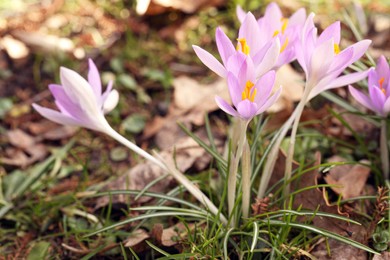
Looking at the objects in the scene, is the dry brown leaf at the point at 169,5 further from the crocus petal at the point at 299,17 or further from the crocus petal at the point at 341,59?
the crocus petal at the point at 341,59

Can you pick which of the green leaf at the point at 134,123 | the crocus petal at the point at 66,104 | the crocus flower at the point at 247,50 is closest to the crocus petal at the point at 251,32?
the crocus flower at the point at 247,50

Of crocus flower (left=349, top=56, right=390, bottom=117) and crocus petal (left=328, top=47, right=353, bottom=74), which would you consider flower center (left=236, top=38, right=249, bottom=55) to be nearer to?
crocus petal (left=328, top=47, right=353, bottom=74)

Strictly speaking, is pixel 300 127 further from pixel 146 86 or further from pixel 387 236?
pixel 146 86

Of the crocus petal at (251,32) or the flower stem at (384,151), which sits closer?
the crocus petal at (251,32)

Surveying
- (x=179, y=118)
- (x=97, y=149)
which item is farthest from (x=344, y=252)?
(x=97, y=149)

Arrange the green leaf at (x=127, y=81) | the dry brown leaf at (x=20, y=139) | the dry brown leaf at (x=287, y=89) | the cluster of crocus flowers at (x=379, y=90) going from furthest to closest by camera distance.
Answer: the green leaf at (x=127, y=81)
the dry brown leaf at (x=20, y=139)
the dry brown leaf at (x=287, y=89)
the cluster of crocus flowers at (x=379, y=90)
